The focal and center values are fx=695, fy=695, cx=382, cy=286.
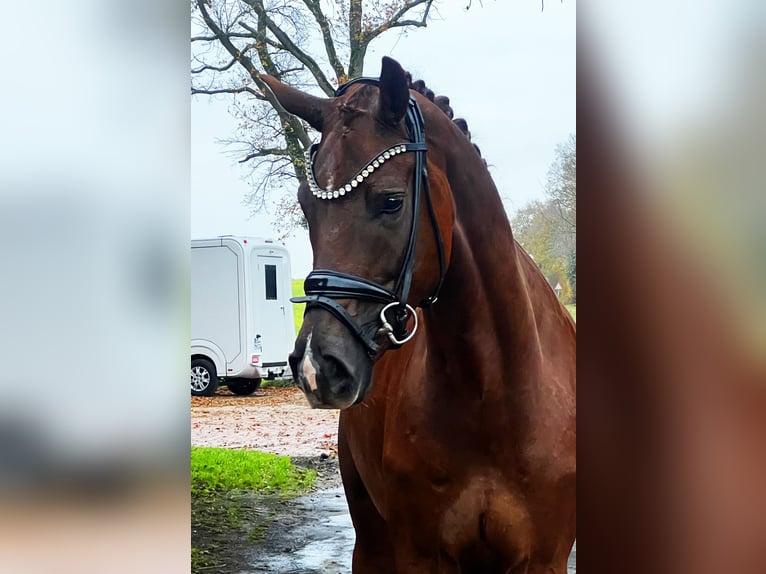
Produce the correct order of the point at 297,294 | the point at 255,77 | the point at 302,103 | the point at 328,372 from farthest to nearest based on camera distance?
1. the point at 255,77
2. the point at 297,294
3. the point at 302,103
4. the point at 328,372

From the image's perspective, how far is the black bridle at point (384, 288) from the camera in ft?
Result: 5.13

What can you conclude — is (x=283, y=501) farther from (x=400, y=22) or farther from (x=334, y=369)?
(x=400, y=22)

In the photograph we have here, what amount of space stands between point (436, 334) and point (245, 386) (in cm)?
177

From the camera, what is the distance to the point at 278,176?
342 centimetres

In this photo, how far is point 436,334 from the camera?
1887 millimetres

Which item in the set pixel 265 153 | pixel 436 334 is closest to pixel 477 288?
pixel 436 334

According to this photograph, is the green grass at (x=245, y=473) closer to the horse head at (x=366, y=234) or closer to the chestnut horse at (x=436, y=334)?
the chestnut horse at (x=436, y=334)

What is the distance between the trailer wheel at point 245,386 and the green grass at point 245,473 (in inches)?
11.2

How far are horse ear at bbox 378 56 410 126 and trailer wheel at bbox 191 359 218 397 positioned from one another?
1810mm
